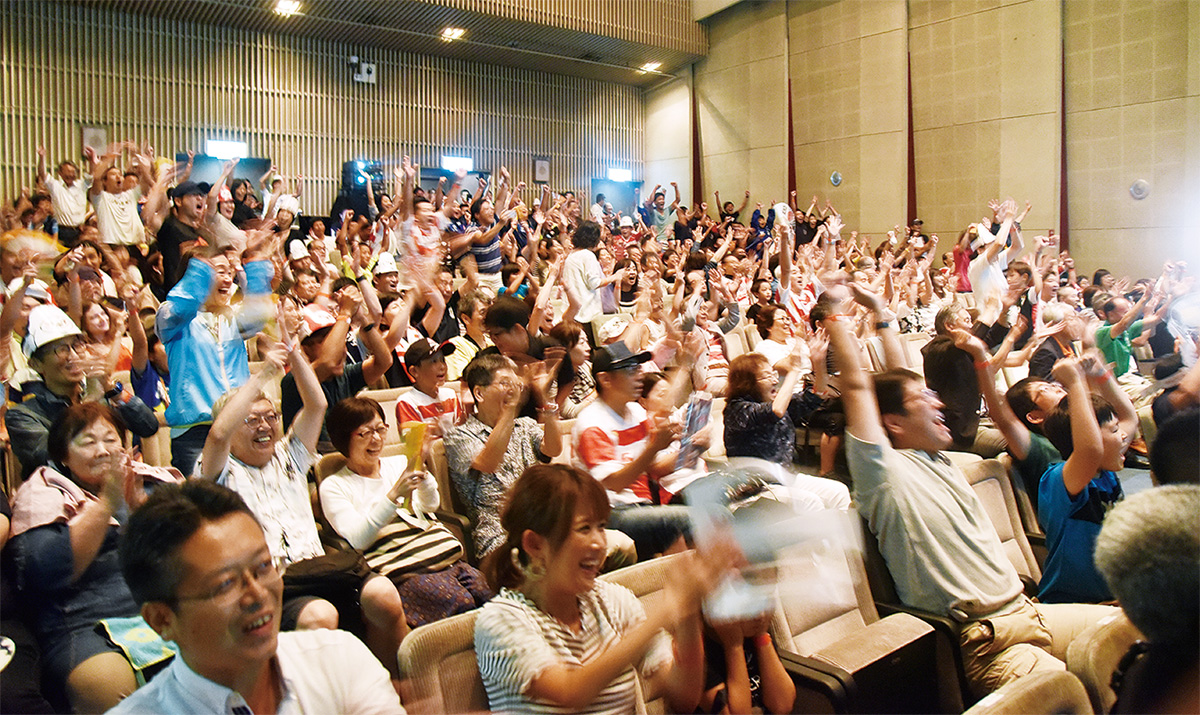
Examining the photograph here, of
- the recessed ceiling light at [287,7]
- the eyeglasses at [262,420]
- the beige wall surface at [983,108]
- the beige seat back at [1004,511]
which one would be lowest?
the beige seat back at [1004,511]

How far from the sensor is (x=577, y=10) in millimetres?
12438

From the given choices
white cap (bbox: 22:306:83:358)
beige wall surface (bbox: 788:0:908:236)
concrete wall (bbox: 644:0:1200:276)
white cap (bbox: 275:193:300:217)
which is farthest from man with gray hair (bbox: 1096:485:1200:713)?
beige wall surface (bbox: 788:0:908:236)

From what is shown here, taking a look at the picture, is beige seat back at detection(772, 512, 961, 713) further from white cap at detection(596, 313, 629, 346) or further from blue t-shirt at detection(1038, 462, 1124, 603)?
white cap at detection(596, 313, 629, 346)

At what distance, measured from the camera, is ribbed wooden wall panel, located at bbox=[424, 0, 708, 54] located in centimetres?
1184

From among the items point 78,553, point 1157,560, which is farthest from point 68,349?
point 1157,560

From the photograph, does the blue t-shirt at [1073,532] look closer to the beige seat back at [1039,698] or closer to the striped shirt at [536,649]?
the beige seat back at [1039,698]

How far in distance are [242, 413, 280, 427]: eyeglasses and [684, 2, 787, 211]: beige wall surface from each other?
12.0m

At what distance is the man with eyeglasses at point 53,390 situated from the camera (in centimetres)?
259

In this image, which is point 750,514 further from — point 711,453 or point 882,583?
point 711,453

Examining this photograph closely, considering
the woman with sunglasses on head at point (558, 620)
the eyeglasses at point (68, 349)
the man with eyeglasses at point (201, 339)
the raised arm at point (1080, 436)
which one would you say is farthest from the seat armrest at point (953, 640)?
the eyeglasses at point (68, 349)

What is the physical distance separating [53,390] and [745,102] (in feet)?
41.3

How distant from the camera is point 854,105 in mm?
12281

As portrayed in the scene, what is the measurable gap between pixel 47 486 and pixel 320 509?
835mm

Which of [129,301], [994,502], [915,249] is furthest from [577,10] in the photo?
[994,502]
